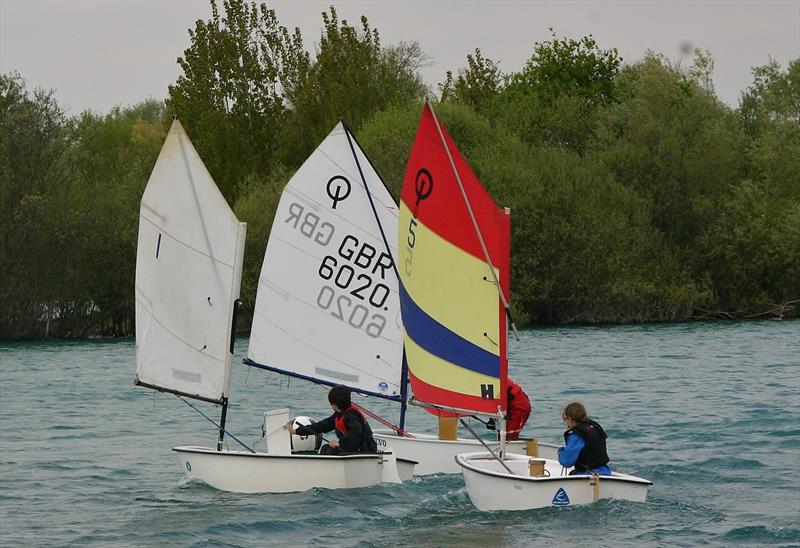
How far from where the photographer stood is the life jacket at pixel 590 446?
15.2 metres

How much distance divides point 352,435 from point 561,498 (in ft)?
10.1

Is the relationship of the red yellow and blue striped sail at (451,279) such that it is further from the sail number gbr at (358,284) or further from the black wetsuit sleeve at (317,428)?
the sail number gbr at (358,284)

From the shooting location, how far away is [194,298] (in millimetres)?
18688

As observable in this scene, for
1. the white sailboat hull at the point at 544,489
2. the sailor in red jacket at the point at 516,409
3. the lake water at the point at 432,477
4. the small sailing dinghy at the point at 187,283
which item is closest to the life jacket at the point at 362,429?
the lake water at the point at 432,477

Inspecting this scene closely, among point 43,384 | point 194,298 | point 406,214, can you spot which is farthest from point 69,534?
point 43,384

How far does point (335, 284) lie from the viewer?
19922mm

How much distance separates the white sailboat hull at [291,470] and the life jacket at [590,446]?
2658mm

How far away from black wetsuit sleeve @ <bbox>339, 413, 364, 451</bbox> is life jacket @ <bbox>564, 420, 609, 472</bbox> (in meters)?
2.90

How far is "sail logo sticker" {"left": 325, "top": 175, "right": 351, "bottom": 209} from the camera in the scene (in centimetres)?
1989

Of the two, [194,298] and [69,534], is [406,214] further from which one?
[69,534]

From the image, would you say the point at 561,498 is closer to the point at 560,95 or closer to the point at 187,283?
the point at 187,283

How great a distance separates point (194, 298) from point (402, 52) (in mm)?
60261

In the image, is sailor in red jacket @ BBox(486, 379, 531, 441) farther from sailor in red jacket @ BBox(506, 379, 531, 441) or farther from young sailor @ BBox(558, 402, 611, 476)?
young sailor @ BBox(558, 402, 611, 476)

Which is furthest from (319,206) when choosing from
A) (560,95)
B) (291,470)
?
(560,95)
